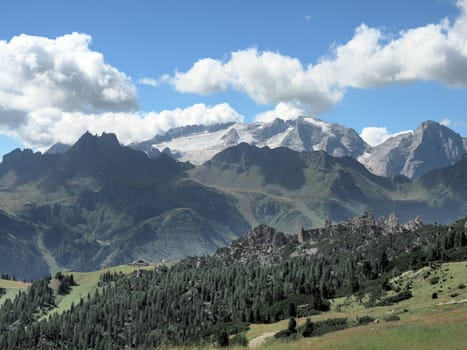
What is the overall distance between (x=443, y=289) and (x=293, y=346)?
89.3m

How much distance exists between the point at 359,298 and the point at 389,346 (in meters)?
128

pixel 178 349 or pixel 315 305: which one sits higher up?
pixel 178 349

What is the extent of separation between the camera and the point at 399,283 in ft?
510

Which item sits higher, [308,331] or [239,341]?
[308,331]

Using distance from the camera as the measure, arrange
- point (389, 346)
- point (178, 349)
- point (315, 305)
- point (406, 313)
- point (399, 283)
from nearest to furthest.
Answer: point (178, 349), point (389, 346), point (406, 313), point (399, 283), point (315, 305)

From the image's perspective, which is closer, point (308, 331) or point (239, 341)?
point (308, 331)

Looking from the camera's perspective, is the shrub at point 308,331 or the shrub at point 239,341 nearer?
the shrub at point 239,341

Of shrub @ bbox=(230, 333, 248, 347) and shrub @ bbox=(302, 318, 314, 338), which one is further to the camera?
shrub @ bbox=(302, 318, 314, 338)

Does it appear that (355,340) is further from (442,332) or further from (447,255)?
(447,255)

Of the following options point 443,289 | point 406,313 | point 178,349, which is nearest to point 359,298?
point 443,289

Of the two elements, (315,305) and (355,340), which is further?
(315,305)

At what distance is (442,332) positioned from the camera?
4838 centimetres

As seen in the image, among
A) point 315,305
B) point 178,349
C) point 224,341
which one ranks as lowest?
point 315,305

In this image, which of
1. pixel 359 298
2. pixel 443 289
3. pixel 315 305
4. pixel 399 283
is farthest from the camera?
pixel 315 305
